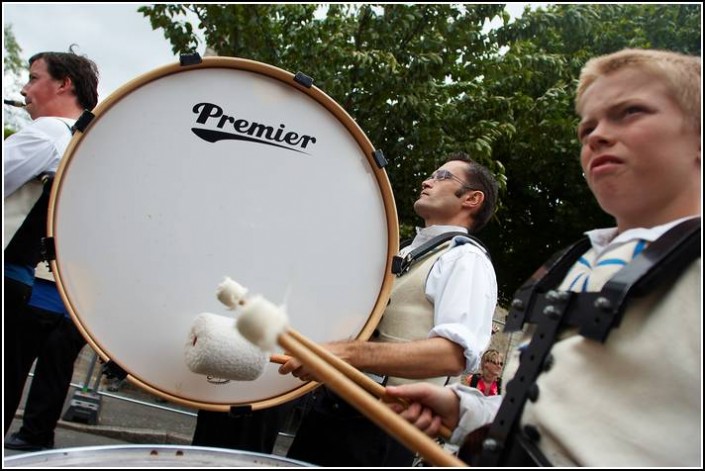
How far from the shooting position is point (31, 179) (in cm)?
224

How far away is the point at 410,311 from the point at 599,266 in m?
1.01

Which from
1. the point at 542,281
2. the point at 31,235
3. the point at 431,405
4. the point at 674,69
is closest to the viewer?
the point at 674,69

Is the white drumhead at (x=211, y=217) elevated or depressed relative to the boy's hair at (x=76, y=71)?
depressed

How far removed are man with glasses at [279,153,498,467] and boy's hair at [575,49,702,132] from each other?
2.93ft

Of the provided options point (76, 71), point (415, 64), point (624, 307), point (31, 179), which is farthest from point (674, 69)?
point (415, 64)

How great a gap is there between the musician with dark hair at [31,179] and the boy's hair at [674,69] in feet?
5.87

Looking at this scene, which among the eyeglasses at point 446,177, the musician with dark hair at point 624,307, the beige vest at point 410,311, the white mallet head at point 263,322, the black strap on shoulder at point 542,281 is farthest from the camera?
the eyeglasses at point 446,177

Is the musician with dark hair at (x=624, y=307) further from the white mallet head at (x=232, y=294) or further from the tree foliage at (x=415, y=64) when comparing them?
the tree foliage at (x=415, y=64)

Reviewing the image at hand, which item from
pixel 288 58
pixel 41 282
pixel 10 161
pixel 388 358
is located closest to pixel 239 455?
pixel 388 358

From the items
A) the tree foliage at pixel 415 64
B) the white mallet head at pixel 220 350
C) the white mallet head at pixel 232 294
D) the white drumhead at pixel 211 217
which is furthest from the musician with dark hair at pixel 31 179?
the tree foliage at pixel 415 64

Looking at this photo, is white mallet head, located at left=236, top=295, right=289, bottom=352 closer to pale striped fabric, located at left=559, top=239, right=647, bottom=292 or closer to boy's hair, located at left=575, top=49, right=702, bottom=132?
pale striped fabric, located at left=559, top=239, right=647, bottom=292

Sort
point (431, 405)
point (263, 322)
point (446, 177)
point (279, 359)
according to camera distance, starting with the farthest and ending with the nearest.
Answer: point (446, 177)
point (279, 359)
point (431, 405)
point (263, 322)

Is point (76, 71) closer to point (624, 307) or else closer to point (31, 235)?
point (31, 235)

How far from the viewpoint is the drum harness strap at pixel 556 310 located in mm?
1023
